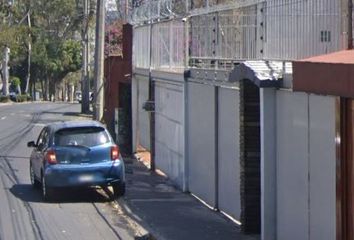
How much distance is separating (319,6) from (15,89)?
97.5m

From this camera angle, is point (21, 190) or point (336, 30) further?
point (21, 190)

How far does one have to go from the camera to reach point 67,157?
1669cm

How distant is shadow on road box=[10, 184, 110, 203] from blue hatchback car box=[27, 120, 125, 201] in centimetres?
38

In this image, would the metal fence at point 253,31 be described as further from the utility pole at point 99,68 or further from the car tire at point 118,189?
the utility pole at point 99,68

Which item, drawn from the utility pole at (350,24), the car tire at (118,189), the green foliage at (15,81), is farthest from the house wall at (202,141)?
the green foliage at (15,81)

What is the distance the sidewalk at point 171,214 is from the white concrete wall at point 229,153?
28 cm

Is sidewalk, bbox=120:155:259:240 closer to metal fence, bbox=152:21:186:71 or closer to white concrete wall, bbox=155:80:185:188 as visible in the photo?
white concrete wall, bbox=155:80:185:188

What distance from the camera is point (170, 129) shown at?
64.7 feet

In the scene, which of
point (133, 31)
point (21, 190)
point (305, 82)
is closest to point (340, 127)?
point (305, 82)

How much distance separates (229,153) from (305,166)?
3813 millimetres

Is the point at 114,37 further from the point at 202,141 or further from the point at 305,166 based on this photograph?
the point at 305,166

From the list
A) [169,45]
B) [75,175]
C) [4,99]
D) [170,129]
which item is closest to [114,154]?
[75,175]

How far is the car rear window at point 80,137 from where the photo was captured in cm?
1677

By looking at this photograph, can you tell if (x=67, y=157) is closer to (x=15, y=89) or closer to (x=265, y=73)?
(x=265, y=73)
